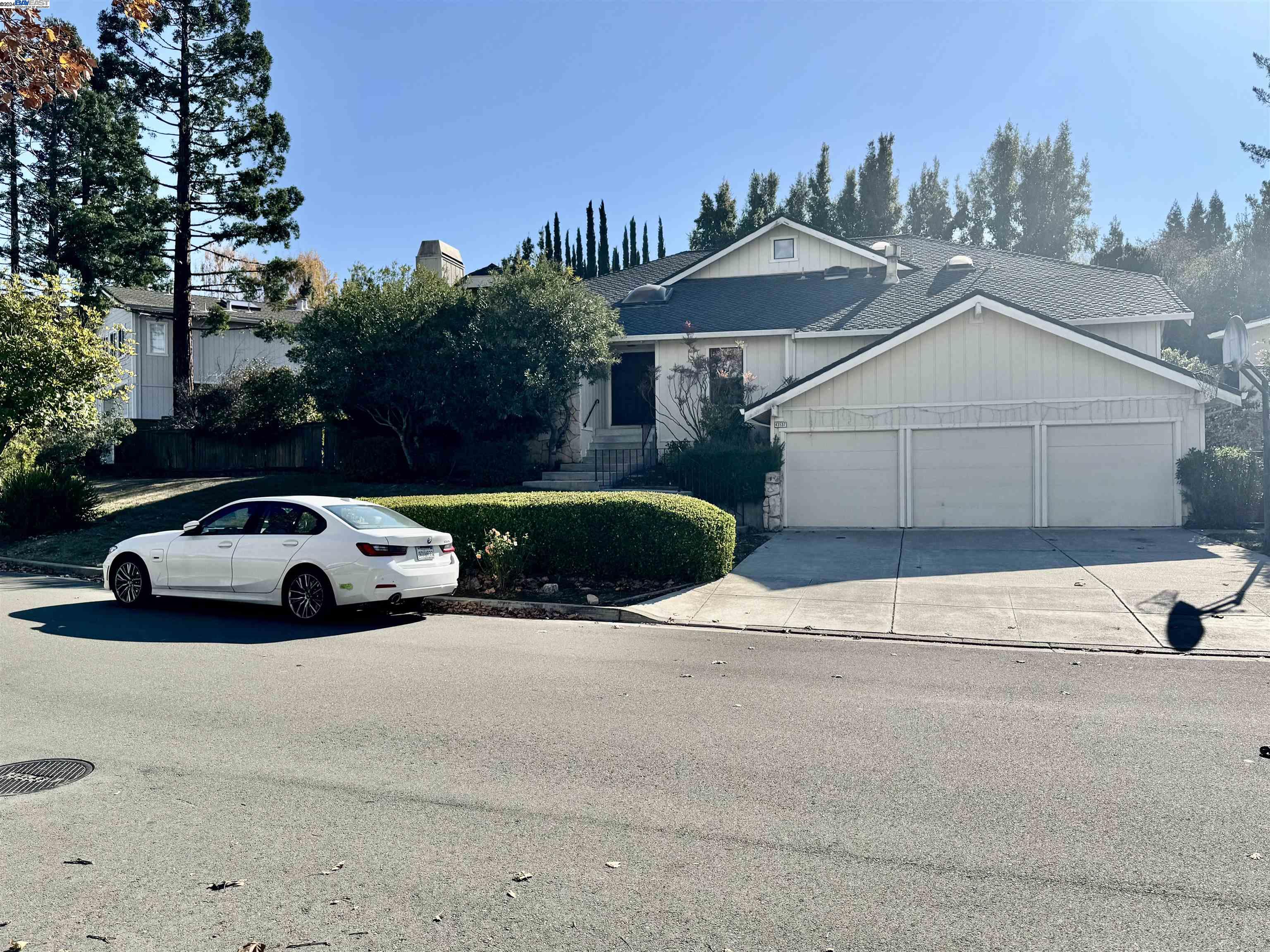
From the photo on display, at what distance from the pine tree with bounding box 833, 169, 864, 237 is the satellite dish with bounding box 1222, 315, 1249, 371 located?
3653 cm

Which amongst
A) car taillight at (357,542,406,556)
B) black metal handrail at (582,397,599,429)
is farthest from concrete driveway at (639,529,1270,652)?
black metal handrail at (582,397,599,429)

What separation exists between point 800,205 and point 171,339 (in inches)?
1262

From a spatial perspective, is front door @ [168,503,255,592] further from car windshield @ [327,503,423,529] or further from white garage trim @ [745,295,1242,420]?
white garage trim @ [745,295,1242,420]

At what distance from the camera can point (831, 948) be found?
11.2 ft

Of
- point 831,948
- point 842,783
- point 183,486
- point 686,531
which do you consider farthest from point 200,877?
point 183,486

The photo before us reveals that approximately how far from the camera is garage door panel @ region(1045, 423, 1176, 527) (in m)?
17.2

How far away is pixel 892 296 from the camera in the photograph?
2370cm

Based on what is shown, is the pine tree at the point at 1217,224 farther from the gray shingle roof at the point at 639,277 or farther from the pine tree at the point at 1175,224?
the gray shingle roof at the point at 639,277

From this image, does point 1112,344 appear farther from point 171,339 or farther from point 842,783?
point 171,339

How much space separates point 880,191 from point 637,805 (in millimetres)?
50265

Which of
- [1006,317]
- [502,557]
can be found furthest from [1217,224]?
[502,557]

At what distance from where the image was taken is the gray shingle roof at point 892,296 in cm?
2172

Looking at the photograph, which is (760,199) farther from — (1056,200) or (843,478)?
(843,478)

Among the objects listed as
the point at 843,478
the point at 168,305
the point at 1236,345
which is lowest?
the point at 843,478
